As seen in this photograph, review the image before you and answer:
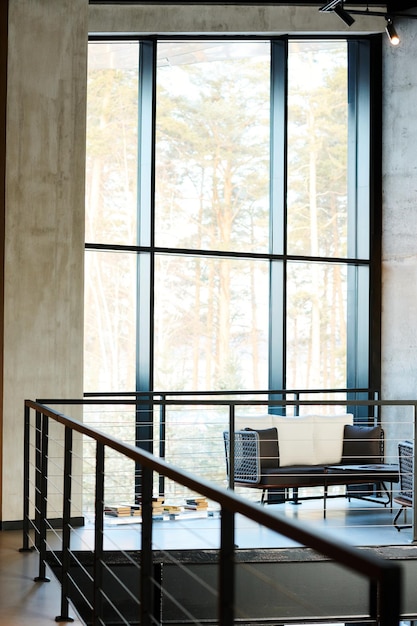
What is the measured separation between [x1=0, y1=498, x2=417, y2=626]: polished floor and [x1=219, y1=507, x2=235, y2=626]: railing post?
2.11m

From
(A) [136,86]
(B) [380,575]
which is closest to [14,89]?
(A) [136,86]

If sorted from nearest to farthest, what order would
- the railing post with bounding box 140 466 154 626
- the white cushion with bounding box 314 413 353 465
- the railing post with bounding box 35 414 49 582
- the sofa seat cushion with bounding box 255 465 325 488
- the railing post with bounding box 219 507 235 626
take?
the railing post with bounding box 219 507 235 626 < the railing post with bounding box 140 466 154 626 < the railing post with bounding box 35 414 49 582 < the sofa seat cushion with bounding box 255 465 325 488 < the white cushion with bounding box 314 413 353 465

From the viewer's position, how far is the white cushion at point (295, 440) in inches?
307

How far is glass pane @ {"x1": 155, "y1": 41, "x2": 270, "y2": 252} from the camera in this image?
824 cm

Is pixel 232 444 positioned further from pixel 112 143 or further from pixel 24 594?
pixel 112 143

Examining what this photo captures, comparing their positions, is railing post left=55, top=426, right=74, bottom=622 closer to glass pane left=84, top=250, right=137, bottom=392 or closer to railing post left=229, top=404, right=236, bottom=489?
railing post left=229, top=404, right=236, bottom=489

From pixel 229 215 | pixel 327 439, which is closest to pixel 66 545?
pixel 327 439

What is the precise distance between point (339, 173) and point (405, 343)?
5.90 feet

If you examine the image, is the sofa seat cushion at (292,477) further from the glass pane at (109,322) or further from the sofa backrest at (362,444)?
the glass pane at (109,322)

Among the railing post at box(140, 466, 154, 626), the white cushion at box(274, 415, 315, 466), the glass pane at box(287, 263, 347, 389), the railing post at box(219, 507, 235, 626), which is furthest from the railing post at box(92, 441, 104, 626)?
the glass pane at box(287, 263, 347, 389)

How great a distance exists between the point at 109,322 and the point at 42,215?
68.6 inches

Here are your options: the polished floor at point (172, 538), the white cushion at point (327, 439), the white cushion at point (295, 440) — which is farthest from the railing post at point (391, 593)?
the white cushion at point (327, 439)

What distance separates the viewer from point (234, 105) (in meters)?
8.47

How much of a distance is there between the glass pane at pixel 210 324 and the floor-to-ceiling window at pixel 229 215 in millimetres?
13
